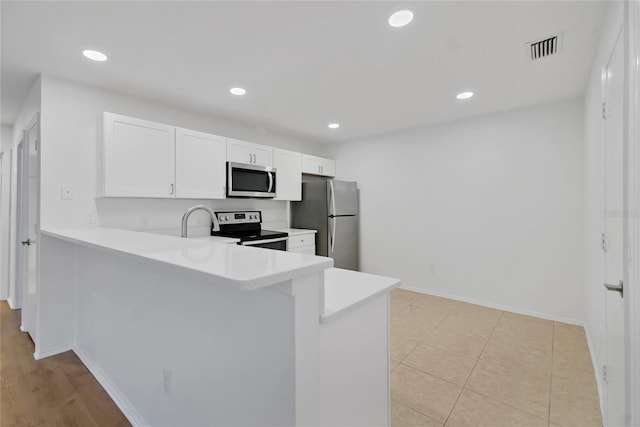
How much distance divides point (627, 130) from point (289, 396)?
62.3 inches

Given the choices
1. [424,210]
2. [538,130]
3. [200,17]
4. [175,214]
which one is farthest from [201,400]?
[538,130]

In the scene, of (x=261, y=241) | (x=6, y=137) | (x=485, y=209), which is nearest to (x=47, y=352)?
(x=261, y=241)

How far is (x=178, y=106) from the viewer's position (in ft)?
10.3

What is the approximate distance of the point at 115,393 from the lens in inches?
73.1

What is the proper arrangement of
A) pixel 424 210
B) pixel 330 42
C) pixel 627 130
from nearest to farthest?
1. pixel 627 130
2. pixel 330 42
3. pixel 424 210

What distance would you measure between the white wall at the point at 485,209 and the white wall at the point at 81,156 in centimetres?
296

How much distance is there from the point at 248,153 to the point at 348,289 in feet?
8.93

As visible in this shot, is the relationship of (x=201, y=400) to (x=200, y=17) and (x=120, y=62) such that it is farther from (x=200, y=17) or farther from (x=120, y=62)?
(x=120, y=62)

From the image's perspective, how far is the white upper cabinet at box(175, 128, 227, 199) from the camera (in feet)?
9.52

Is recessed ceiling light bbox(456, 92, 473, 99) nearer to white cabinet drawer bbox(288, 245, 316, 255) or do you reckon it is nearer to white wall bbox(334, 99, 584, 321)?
white wall bbox(334, 99, 584, 321)

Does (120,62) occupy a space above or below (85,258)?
above

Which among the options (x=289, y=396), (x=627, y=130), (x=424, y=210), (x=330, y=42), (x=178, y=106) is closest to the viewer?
(x=289, y=396)

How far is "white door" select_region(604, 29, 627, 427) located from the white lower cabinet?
2.92 metres

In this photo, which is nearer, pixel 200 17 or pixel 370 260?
pixel 200 17
